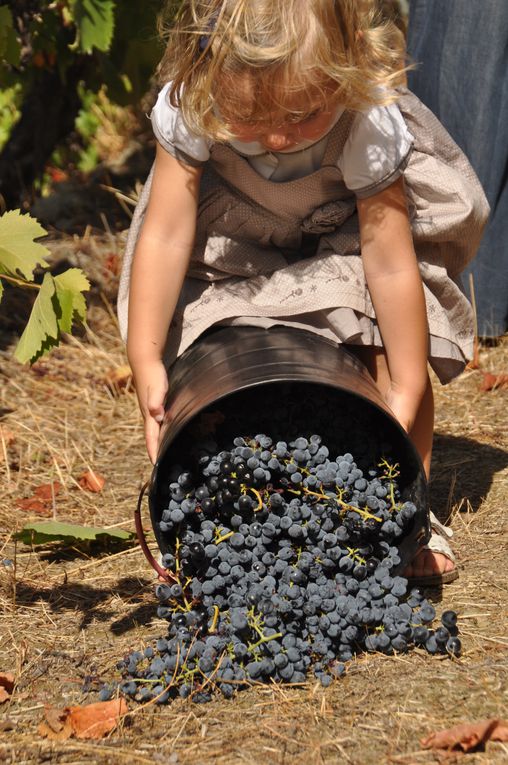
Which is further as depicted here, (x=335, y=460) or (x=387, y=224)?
(x=387, y=224)

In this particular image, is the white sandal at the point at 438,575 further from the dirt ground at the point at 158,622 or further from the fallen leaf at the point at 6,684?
the fallen leaf at the point at 6,684

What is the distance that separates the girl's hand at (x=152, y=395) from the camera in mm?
2271

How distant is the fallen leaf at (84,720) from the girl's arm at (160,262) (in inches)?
29.2

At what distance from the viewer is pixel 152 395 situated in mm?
2295

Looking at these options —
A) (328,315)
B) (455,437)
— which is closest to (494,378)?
(455,437)

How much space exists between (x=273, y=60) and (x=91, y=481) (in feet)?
4.89

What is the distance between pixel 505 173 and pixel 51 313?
2166mm

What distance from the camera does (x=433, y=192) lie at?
252cm

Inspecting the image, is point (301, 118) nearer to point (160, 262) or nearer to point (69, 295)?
point (160, 262)

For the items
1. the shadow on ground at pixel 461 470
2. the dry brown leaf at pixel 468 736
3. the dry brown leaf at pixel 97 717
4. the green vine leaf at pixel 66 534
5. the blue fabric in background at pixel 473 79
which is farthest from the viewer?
the blue fabric in background at pixel 473 79

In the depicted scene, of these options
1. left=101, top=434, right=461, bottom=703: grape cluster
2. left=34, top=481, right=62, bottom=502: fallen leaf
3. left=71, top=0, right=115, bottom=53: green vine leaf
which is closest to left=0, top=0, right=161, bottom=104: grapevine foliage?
left=71, top=0, right=115, bottom=53: green vine leaf

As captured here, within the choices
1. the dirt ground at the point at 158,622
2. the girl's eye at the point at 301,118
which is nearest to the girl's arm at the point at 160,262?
the girl's eye at the point at 301,118

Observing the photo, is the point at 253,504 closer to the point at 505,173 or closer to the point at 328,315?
the point at 328,315

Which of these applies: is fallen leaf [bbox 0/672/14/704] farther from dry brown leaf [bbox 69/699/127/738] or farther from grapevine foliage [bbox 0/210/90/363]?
grapevine foliage [bbox 0/210/90/363]
